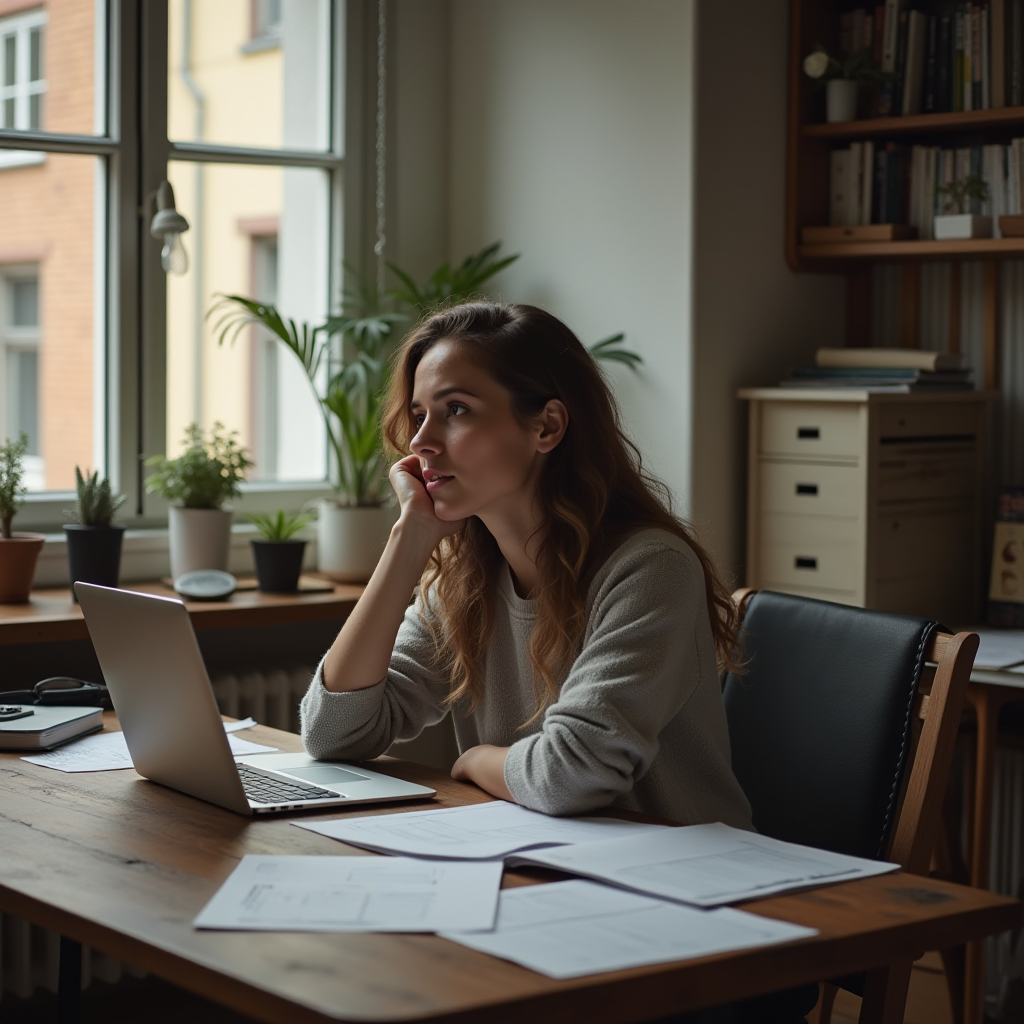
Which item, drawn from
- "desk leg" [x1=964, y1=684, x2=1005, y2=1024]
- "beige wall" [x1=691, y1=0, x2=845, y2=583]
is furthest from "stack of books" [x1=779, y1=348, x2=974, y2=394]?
"desk leg" [x1=964, y1=684, x2=1005, y2=1024]

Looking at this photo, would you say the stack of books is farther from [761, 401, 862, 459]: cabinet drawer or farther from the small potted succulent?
the small potted succulent

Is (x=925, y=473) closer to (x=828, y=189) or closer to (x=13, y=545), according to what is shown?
(x=828, y=189)

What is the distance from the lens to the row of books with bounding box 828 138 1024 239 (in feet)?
10.3

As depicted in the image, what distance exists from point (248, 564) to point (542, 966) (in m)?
2.39

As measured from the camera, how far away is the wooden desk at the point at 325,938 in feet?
3.51

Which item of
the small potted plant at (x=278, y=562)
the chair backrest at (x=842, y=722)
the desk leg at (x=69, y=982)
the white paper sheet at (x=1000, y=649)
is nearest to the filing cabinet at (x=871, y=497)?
the white paper sheet at (x=1000, y=649)

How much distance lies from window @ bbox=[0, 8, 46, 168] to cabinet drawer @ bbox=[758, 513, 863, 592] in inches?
70.5

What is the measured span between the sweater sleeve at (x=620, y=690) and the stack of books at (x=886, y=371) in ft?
4.87

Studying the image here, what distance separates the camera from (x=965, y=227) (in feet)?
10.1

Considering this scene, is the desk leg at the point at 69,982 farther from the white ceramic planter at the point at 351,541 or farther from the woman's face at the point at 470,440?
the white ceramic planter at the point at 351,541

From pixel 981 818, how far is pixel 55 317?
2.18 metres

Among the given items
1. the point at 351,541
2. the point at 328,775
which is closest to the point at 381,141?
the point at 351,541

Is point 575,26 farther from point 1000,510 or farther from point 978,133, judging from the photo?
point 1000,510

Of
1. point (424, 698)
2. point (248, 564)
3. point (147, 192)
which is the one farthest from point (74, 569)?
point (424, 698)
